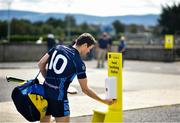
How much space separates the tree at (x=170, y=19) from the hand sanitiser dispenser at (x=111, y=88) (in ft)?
260

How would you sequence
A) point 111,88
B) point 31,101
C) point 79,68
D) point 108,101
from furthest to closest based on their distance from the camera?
point 111,88
point 108,101
point 79,68
point 31,101

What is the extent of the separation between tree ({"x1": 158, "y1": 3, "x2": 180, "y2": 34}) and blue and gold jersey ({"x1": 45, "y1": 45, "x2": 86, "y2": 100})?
3151 inches

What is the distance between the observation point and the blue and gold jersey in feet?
18.8

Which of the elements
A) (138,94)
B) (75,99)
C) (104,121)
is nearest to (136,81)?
(138,94)

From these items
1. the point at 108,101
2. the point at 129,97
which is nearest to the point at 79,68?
the point at 108,101

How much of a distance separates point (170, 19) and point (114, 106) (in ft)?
276

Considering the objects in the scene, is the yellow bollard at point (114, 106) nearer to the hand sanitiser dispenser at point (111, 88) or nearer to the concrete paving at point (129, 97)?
the hand sanitiser dispenser at point (111, 88)

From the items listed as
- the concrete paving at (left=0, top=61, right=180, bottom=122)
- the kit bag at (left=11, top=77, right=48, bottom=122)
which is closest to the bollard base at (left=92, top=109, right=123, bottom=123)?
the kit bag at (left=11, top=77, right=48, bottom=122)

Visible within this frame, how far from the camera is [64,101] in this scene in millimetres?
5789

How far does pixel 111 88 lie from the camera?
625 centimetres

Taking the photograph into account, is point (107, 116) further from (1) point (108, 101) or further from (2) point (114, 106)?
(1) point (108, 101)

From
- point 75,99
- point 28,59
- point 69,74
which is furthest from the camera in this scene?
point 28,59

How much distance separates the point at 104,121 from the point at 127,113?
12.8ft

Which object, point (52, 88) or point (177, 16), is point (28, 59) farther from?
point (177, 16)
